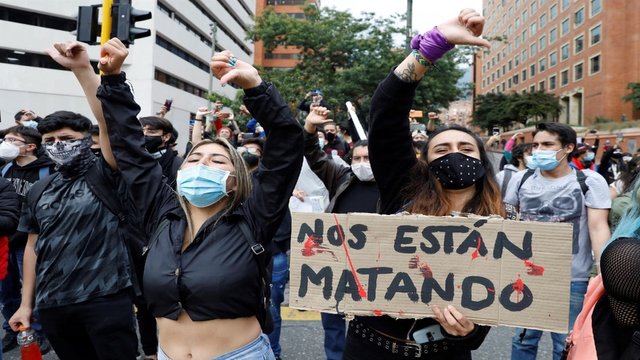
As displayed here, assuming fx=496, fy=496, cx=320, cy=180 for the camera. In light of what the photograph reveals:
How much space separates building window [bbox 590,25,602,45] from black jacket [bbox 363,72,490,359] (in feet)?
174

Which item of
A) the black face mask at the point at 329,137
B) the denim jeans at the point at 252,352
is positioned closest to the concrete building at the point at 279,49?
the black face mask at the point at 329,137

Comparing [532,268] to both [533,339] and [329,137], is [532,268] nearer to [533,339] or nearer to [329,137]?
[533,339]

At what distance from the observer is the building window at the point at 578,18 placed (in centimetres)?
5023

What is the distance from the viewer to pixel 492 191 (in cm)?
234

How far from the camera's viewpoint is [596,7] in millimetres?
47688

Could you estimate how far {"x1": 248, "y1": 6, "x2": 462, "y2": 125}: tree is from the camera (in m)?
22.3

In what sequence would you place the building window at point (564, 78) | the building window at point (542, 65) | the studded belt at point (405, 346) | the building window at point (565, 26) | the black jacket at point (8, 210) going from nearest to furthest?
1. the studded belt at point (405, 346)
2. the black jacket at point (8, 210)
3. the building window at point (565, 26)
4. the building window at point (564, 78)
5. the building window at point (542, 65)

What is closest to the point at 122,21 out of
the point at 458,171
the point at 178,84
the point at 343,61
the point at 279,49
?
the point at 458,171

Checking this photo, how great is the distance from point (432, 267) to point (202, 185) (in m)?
1.10

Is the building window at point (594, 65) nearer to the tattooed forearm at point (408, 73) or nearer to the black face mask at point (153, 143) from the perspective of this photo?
the black face mask at point (153, 143)

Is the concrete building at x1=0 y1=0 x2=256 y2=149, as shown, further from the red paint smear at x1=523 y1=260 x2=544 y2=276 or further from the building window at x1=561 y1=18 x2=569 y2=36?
the building window at x1=561 y1=18 x2=569 y2=36

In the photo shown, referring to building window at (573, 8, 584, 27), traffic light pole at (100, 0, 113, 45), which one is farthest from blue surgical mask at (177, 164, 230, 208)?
building window at (573, 8, 584, 27)

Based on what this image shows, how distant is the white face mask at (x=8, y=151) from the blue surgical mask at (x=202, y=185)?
127 inches

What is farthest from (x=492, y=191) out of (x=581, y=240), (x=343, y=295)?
(x=581, y=240)
